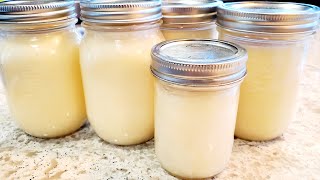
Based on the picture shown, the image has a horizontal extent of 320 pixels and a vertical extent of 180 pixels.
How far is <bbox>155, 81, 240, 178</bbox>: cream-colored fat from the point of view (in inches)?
17.2

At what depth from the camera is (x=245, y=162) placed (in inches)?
20.7

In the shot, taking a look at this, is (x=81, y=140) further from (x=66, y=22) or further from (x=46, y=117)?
(x=66, y=22)

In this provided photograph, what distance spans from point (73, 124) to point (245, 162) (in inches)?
12.8

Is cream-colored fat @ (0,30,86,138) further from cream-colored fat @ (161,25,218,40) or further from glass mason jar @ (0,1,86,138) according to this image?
cream-colored fat @ (161,25,218,40)

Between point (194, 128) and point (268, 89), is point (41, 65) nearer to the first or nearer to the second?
point (194, 128)

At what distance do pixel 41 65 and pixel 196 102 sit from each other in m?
0.28

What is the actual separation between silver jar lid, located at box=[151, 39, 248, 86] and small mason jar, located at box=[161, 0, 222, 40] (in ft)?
0.35

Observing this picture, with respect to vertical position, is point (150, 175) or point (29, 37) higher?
point (29, 37)

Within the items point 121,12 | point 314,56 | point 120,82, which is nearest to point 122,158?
point 120,82

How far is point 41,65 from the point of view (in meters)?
0.54

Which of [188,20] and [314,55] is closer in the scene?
[188,20]

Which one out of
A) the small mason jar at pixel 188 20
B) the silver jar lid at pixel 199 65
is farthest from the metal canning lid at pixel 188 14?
the silver jar lid at pixel 199 65

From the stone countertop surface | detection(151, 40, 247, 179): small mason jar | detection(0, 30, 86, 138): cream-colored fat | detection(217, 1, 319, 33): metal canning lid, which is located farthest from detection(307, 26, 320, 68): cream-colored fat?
detection(0, 30, 86, 138): cream-colored fat

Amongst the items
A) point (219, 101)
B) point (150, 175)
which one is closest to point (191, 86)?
point (219, 101)
